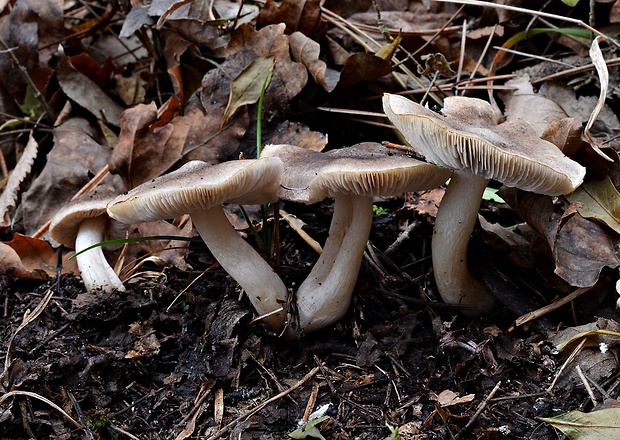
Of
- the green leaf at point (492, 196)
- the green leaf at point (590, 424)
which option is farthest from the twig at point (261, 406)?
the green leaf at point (492, 196)

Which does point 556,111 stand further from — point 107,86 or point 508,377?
point 107,86

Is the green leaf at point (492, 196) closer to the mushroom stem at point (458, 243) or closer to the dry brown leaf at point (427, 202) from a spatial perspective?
the dry brown leaf at point (427, 202)

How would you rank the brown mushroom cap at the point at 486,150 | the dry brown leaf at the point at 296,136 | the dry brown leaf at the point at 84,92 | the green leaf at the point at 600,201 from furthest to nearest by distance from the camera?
the dry brown leaf at the point at 84,92
the dry brown leaf at the point at 296,136
the green leaf at the point at 600,201
the brown mushroom cap at the point at 486,150

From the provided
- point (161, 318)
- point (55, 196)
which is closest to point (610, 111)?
point (161, 318)

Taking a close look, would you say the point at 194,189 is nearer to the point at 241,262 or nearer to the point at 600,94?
the point at 241,262

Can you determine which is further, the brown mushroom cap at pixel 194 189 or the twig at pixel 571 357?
the twig at pixel 571 357
